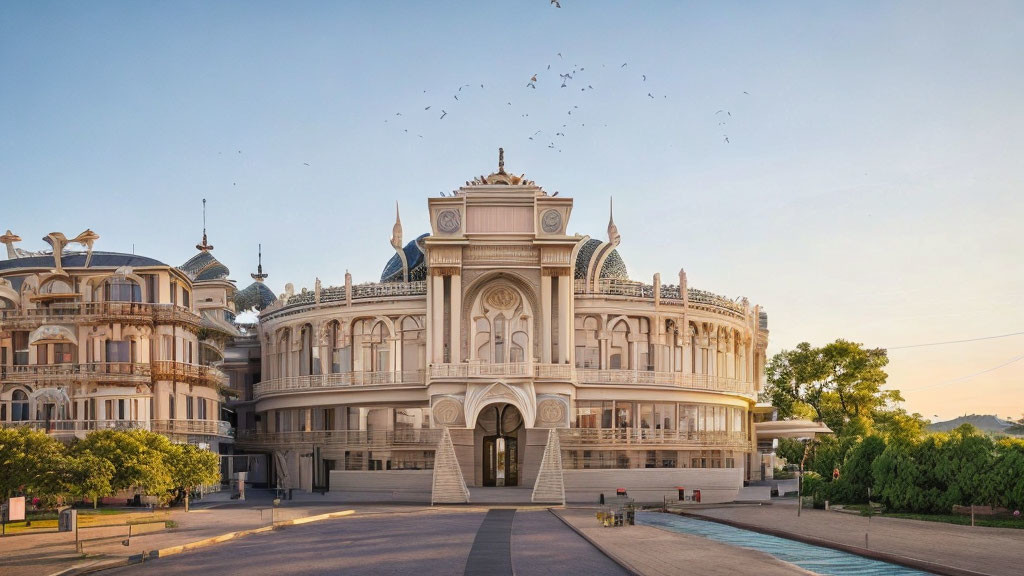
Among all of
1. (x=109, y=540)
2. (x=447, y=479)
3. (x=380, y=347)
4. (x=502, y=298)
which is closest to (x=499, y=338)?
(x=502, y=298)

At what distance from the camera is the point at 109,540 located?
43.3 metres

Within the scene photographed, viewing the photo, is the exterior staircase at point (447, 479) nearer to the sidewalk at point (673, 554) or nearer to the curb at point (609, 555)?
the curb at point (609, 555)

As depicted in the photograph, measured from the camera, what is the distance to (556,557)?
3775 cm

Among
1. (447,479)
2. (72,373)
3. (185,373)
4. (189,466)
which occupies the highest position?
(72,373)

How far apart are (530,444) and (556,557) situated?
120ft

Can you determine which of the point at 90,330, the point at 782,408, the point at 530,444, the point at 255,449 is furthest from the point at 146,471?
the point at 782,408

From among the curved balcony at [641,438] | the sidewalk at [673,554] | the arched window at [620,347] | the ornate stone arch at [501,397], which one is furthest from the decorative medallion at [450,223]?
the sidewalk at [673,554]

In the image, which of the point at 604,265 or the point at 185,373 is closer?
the point at 185,373

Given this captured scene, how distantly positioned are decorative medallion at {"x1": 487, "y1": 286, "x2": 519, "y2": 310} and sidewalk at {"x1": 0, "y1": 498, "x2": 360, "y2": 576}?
23.2m

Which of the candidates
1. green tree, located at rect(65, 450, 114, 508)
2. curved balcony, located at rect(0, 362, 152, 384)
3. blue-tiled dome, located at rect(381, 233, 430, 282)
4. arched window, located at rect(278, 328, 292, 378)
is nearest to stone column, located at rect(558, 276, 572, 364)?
blue-tiled dome, located at rect(381, 233, 430, 282)

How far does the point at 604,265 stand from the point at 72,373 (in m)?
38.6

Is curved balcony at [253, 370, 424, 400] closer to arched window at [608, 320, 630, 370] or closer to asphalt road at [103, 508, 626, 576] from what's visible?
arched window at [608, 320, 630, 370]

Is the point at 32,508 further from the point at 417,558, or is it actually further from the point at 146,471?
the point at 417,558

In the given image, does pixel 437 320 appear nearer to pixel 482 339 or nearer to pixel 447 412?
pixel 482 339
